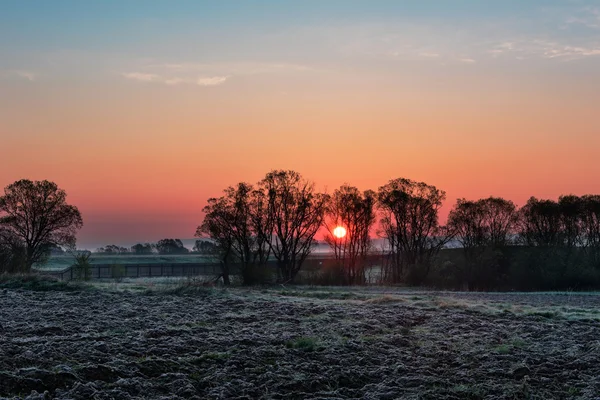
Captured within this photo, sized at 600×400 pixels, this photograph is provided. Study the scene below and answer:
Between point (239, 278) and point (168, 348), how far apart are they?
42.2m

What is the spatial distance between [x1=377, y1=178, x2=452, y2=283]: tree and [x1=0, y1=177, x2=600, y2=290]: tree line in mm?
113

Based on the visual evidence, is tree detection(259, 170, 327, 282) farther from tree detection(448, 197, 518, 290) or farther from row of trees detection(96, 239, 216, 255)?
row of trees detection(96, 239, 216, 255)

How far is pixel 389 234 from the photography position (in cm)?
7300

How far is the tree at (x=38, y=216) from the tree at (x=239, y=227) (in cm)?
1638

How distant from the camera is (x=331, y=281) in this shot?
63.2 metres

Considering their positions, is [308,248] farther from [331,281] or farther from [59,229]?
[59,229]

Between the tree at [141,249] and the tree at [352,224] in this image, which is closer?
the tree at [352,224]

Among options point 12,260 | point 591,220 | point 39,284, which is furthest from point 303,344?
point 591,220

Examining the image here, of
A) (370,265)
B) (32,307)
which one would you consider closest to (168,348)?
(32,307)

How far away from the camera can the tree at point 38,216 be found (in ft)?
211

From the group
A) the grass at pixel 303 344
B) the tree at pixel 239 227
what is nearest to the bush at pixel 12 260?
the tree at pixel 239 227

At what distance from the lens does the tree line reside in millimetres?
57750

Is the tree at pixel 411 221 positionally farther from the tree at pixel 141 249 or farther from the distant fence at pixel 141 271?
the tree at pixel 141 249

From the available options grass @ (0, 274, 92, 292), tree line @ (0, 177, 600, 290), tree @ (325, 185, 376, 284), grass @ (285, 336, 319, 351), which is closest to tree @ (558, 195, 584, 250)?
tree line @ (0, 177, 600, 290)
